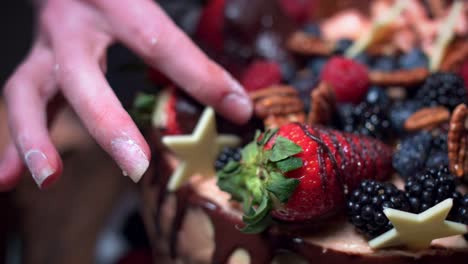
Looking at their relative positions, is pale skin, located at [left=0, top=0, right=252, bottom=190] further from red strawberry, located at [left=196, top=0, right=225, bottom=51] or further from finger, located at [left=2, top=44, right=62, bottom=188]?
red strawberry, located at [left=196, top=0, right=225, bottom=51]

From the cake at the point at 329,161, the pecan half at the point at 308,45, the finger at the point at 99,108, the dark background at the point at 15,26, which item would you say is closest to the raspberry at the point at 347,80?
the cake at the point at 329,161

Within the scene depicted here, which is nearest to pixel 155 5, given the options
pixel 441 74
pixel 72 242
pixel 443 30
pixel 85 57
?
pixel 85 57

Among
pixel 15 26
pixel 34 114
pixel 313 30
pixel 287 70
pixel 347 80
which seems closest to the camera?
pixel 34 114

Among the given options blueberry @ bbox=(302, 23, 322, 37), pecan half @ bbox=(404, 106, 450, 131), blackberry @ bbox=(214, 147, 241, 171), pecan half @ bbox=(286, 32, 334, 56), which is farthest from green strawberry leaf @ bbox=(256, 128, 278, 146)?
blueberry @ bbox=(302, 23, 322, 37)

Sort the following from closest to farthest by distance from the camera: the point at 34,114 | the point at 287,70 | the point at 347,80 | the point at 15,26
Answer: the point at 34,114 < the point at 347,80 < the point at 287,70 < the point at 15,26

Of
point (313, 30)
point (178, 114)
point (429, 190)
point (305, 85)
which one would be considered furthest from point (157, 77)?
point (429, 190)

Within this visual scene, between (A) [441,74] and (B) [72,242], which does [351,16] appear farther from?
(B) [72,242]

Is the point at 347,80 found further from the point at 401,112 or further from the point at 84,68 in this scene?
the point at 84,68
